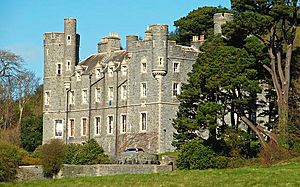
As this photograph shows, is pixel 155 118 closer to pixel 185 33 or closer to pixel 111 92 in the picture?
pixel 111 92

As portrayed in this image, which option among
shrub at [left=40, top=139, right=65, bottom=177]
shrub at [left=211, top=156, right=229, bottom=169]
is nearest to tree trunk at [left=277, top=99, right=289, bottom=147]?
shrub at [left=211, top=156, right=229, bottom=169]

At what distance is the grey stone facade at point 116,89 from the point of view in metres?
61.1

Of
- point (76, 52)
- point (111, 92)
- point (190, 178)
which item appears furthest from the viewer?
point (76, 52)

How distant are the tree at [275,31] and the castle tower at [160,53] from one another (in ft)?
31.1

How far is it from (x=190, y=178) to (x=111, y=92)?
37.0 m

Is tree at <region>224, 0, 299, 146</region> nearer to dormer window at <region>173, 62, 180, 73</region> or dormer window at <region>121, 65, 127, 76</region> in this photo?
dormer window at <region>173, 62, 180, 73</region>

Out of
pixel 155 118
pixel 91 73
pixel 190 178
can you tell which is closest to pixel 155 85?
pixel 155 118

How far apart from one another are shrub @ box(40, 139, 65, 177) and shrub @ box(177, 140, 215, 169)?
31.1ft

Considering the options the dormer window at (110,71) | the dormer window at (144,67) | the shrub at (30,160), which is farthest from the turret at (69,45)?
the shrub at (30,160)

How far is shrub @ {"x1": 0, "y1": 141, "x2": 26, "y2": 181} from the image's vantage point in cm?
4822

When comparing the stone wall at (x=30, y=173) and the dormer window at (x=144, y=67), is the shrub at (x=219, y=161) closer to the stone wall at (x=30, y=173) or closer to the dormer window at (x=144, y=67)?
the stone wall at (x=30, y=173)

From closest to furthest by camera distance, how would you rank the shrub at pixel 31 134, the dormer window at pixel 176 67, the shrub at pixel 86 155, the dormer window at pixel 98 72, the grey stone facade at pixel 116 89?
the shrub at pixel 86 155
the grey stone facade at pixel 116 89
the dormer window at pixel 176 67
the dormer window at pixel 98 72
the shrub at pixel 31 134

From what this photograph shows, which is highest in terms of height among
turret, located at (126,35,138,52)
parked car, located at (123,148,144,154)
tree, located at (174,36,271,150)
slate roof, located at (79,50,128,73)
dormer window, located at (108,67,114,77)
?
turret, located at (126,35,138,52)

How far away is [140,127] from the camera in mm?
62344
